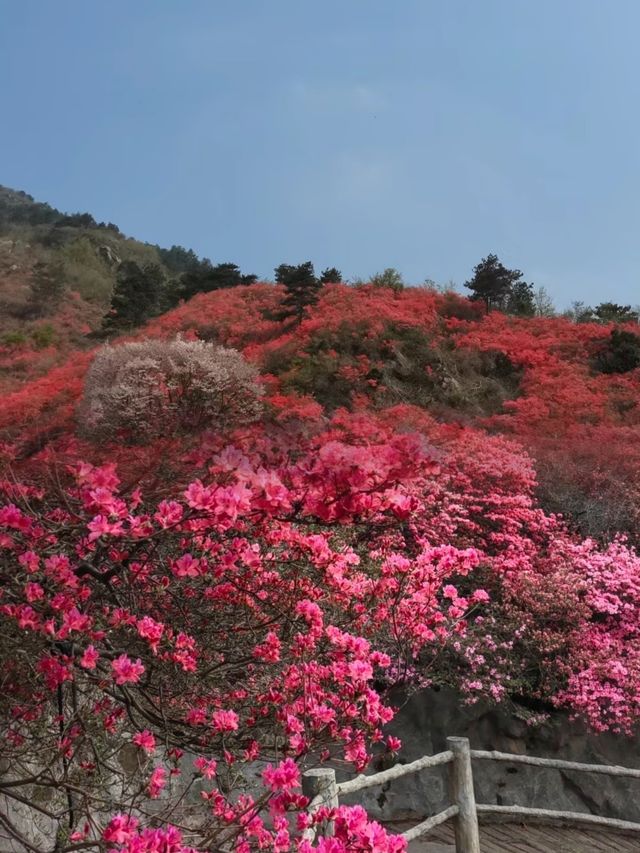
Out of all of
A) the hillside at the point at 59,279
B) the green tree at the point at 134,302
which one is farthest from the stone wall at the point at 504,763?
the green tree at the point at 134,302

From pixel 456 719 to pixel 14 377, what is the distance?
890 inches

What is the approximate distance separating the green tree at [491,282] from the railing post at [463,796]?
70.2 feet

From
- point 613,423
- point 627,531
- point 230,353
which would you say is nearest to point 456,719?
point 627,531

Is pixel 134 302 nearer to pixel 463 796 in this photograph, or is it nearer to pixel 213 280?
pixel 213 280

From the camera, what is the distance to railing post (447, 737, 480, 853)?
4.21 m

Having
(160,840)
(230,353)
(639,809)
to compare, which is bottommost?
(639,809)

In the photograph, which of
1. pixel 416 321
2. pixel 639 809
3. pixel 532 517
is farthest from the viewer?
pixel 416 321

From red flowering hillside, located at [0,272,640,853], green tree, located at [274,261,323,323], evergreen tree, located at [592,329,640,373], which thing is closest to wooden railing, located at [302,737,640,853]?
red flowering hillside, located at [0,272,640,853]

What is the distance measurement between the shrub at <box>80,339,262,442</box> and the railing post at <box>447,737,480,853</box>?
336 inches

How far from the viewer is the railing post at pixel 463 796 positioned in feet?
13.8

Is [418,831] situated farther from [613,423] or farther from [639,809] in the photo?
[613,423]

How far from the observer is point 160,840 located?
2.01m

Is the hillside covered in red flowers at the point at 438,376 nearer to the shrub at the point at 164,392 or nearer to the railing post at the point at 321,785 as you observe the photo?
the shrub at the point at 164,392

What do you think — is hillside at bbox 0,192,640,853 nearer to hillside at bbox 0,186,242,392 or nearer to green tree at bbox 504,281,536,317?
green tree at bbox 504,281,536,317
